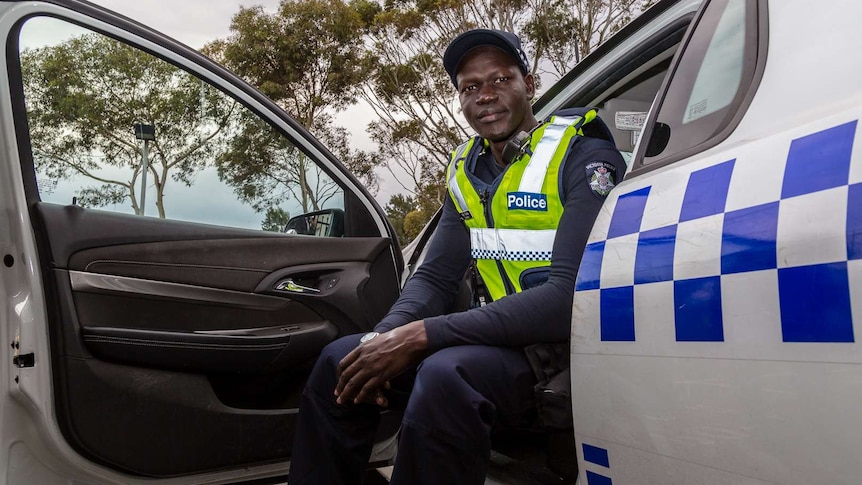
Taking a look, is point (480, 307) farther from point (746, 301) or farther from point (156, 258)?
point (156, 258)

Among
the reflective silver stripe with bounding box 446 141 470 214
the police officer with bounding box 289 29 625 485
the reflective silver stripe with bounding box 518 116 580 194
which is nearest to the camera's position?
the police officer with bounding box 289 29 625 485

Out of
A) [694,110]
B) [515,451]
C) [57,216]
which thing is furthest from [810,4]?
[57,216]

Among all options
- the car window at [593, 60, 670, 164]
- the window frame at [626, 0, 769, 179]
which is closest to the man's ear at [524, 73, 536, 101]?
the car window at [593, 60, 670, 164]

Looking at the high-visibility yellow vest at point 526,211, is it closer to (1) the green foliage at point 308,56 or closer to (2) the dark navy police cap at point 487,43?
(2) the dark navy police cap at point 487,43

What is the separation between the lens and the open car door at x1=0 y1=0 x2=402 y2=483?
171 centimetres

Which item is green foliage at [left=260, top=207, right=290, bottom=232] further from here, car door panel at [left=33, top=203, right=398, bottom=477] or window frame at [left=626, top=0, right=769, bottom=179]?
window frame at [left=626, top=0, right=769, bottom=179]

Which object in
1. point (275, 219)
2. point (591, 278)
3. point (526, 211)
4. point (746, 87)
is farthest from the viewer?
point (275, 219)

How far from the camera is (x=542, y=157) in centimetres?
169

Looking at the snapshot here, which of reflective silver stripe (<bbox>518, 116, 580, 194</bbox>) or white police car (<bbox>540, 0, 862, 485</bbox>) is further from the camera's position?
reflective silver stripe (<bbox>518, 116, 580, 194</bbox>)

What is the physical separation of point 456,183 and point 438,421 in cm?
74

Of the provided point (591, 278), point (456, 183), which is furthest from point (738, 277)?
point (456, 183)

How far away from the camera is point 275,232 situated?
213 cm

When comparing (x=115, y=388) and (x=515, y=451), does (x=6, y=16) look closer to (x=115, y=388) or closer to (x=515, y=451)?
(x=115, y=388)

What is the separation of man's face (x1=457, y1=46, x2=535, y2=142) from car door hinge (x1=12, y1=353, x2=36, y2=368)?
1252mm
